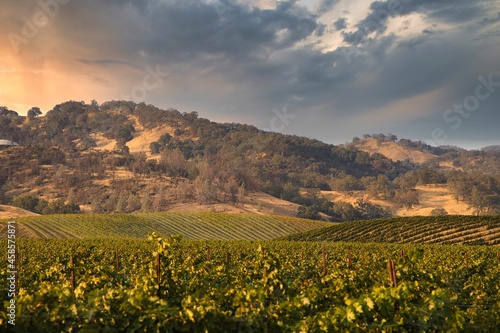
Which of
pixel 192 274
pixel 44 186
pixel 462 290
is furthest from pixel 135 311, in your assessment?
pixel 44 186

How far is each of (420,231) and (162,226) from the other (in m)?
42.6

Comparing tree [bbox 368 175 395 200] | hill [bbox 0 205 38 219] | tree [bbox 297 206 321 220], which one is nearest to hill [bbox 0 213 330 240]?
hill [bbox 0 205 38 219]

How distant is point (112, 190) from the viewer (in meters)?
140

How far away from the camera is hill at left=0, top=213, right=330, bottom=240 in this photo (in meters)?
67.9

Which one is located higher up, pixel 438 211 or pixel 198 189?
pixel 198 189

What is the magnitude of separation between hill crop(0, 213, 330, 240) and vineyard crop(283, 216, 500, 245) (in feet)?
53.9

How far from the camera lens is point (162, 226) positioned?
79.4 metres

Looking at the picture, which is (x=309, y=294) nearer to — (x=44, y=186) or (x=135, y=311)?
(x=135, y=311)

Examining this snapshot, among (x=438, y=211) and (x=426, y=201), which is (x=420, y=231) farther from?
(x=426, y=201)

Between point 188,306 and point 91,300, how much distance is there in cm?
153

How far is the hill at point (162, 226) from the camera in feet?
223

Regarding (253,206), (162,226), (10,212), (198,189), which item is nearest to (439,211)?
(253,206)

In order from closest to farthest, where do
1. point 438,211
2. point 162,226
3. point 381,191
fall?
1. point 162,226
2. point 438,211
3. point 381,191

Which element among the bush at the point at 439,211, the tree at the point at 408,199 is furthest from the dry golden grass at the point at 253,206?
the bush at the point at 439,211
